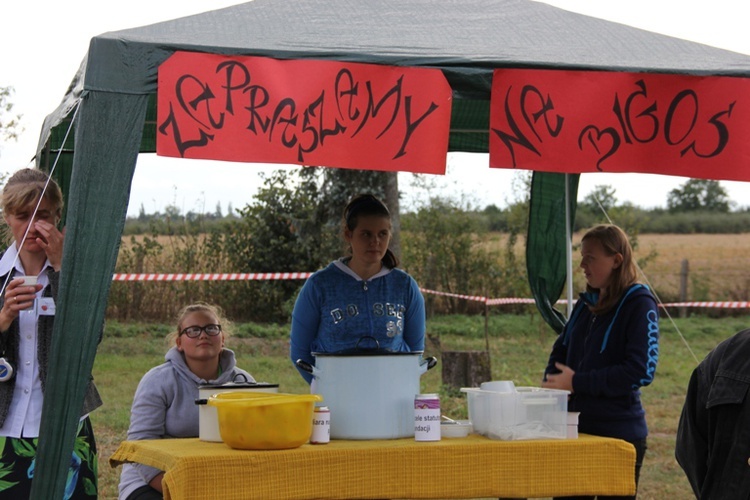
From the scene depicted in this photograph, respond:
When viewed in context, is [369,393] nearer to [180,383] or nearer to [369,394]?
[369,394]

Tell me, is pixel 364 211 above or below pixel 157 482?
above

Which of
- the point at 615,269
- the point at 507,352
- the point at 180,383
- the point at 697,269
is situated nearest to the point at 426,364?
the point at 615,269

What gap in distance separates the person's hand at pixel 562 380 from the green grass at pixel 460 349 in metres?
2.44

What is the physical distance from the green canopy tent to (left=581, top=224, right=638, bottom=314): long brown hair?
0.69 metres

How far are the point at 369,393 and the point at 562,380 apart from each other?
0.87m

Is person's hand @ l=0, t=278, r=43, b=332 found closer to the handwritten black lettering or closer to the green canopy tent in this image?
the green canopy tent

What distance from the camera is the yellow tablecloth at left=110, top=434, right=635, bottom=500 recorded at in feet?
9.05

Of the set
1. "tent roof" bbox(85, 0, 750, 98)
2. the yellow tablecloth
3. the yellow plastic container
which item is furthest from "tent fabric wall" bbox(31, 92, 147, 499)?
the yellow plastic container

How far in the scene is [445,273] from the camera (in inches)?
488

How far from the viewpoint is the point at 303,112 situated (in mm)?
2992

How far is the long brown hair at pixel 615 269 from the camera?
359 cm

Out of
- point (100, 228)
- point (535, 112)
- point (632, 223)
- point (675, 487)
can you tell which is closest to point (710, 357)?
point (535, 112)

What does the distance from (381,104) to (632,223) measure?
504 inches

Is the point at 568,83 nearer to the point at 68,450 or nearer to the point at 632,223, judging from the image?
the point at 68,450
